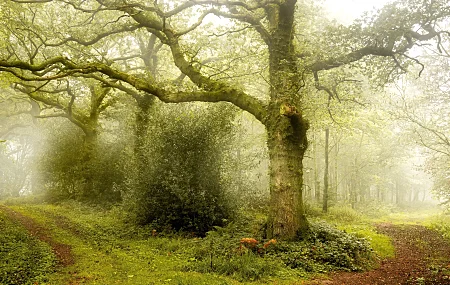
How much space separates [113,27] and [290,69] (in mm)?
7573

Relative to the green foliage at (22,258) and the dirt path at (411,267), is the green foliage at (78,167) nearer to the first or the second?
the green foliage at (22,258)

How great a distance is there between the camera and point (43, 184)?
78.5 ft

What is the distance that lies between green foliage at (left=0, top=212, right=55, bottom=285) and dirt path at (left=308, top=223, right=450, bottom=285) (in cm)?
624

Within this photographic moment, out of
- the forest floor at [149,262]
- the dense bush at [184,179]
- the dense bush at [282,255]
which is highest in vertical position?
the dense bush at [184,179]

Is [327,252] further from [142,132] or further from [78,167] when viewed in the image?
[78,167]

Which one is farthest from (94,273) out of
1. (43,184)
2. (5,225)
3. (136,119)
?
(43,184)

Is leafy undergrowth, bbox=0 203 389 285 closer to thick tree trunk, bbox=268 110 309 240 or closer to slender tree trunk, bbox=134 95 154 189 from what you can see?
thick tree trunk, bbox=268 110 309 240

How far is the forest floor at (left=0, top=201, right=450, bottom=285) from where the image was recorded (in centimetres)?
707

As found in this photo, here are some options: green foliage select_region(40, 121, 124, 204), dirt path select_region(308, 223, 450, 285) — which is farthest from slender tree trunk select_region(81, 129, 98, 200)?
dirt path select_region(308, 223, 450, 285)

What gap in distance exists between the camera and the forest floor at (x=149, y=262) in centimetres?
707

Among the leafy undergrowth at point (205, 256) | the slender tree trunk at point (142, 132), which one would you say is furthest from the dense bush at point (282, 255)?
the slender tree trunk at point (142, 132)

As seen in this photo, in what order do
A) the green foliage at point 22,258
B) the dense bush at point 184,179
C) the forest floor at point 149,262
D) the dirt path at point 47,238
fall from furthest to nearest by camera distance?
the dense bush at point 184,179, the dirt path at point 47,238, the forest floor at point 149,262, the green foliage at point 22,258

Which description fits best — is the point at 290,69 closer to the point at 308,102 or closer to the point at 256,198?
the point at 308,102

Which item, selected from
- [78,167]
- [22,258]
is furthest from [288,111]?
[78,167]
